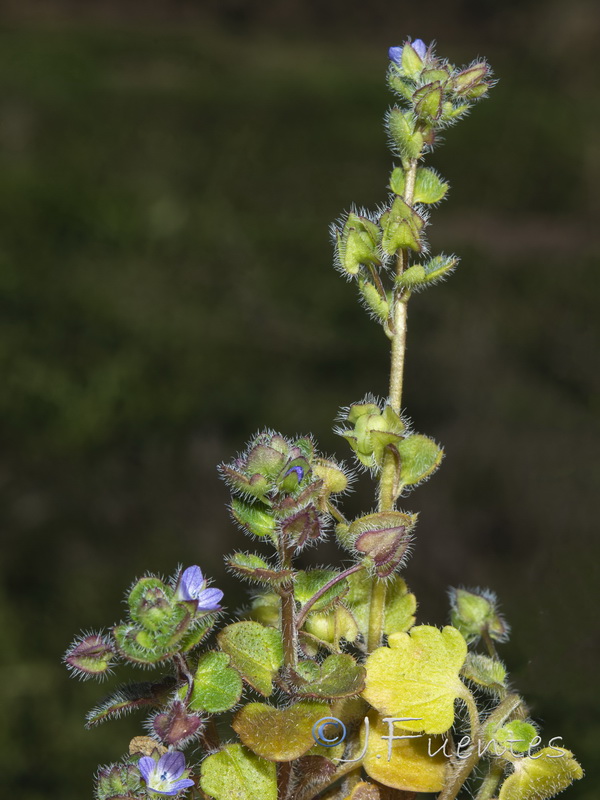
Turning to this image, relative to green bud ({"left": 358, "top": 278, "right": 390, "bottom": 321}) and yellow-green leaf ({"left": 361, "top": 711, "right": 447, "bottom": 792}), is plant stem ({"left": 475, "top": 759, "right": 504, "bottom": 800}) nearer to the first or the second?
yellow-green leaf ({"left": 361, "top": 711, "right": 447, "bottom": 792})

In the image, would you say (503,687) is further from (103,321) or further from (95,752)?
(103,321)

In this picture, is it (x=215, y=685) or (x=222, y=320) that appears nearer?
(x=215, y=685)

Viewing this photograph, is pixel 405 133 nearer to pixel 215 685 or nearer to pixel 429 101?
pixel 429 101

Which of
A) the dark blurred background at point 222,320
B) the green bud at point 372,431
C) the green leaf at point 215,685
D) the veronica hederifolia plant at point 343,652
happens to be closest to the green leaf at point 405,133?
the veronica hederifolia plant at point 343,652

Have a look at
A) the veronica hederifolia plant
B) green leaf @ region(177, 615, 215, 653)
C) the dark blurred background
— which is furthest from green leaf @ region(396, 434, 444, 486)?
the dark blurred background

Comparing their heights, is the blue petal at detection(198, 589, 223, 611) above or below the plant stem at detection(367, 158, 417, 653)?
below

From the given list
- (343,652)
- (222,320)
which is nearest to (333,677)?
(343,652)
